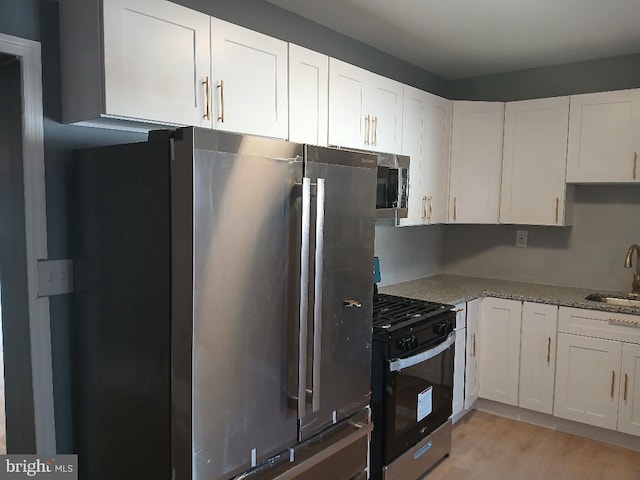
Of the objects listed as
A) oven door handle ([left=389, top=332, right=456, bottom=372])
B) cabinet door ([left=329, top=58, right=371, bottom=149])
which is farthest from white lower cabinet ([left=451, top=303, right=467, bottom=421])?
cabinet door ([left=329, top=58, right=371, bottom=149])

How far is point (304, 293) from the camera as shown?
5.37 feet

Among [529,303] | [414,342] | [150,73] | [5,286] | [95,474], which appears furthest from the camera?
[529,303]

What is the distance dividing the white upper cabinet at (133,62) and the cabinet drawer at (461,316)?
78.4 inches

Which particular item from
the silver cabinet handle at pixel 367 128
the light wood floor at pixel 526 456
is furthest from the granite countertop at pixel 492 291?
the silver cabinet handle at pixel 367 128

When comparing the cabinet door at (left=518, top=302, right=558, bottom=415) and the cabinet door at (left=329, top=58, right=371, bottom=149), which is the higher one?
the cabinet door at (left=329, top=58, right=371, bottom=149)

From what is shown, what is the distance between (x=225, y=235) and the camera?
4.60 feet

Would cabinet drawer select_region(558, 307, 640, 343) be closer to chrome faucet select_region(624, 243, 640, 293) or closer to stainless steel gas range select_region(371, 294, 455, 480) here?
chrome faucet select_region(624, 243, 640, 293)

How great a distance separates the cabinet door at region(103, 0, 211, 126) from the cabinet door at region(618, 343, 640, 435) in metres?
2.72

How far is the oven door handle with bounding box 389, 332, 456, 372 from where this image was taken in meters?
2.30

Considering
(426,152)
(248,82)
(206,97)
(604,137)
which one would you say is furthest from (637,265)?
(206,97)

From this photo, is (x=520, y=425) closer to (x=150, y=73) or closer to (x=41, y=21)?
(x=150, y=73)

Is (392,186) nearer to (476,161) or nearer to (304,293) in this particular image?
(476,161)

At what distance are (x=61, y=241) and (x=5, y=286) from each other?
0.36m

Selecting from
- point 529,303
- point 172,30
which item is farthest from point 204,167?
point 529,303
